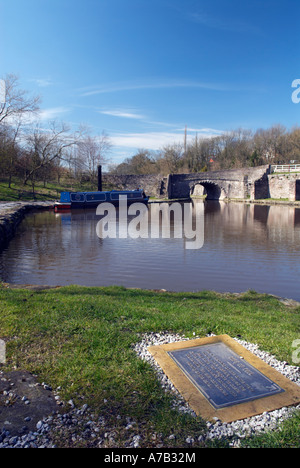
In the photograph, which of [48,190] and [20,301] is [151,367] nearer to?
[20,301]

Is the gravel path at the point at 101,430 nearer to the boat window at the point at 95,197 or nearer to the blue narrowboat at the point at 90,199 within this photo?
the blue narrowboat at the point at 90,199

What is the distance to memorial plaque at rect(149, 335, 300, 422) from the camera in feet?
8.49

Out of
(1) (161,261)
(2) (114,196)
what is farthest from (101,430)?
(2) (114,196)

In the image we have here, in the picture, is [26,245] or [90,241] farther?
[90,241]

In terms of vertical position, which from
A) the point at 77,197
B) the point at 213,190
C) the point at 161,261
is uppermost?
the point at 213,190

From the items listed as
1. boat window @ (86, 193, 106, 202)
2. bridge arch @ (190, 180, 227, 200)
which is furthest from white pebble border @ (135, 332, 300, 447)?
bridge arch @ (190, 180, 227, 200)

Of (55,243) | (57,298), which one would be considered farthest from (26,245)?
(57,298)

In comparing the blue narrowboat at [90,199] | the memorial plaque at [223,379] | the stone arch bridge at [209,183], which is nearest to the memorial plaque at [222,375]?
the memorial plaque at [223,379]

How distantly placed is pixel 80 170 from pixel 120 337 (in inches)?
1641

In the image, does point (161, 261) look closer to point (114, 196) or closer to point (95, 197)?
point (95, 197)

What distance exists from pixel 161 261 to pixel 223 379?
760 centimetres

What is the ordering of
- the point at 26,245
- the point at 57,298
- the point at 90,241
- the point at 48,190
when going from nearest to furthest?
1. the point at 57,298
2. the point at 26,245
3. the point at 90,241
4. the point at 48,190

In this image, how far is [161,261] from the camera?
10.5 m
